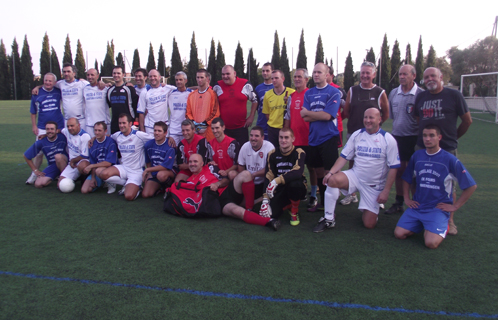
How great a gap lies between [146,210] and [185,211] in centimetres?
69

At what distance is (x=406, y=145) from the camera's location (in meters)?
4.57

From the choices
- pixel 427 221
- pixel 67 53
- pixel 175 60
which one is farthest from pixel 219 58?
pixel 427 221

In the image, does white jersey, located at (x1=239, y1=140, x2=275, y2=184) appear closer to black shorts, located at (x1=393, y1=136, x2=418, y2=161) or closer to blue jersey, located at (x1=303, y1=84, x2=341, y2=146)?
blue jersey, located at (x1=303, y1=84, x2=341, y2=146)

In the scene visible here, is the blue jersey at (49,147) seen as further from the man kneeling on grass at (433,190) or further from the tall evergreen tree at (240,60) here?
the tall evergreen tree at (240,60)

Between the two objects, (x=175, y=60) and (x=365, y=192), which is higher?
(x=175, y=60)

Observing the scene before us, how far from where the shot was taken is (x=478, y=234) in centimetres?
376

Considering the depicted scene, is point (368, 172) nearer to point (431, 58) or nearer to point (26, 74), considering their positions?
point (431, 58)

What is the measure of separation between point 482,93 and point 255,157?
26.3m

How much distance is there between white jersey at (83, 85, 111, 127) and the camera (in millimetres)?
6156

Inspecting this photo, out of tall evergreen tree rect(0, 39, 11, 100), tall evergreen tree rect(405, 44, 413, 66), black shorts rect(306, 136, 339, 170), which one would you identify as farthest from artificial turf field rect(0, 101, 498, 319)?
tall evergreen tree rect(0, 39, 11, 100)

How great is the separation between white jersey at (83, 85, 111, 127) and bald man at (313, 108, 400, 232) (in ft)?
13.9

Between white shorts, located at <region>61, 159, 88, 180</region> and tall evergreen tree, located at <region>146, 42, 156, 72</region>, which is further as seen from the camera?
tall evergreen tree, located at <region>146, 42, 156, 72</region>

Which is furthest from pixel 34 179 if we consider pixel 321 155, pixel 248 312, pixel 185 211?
pixel 248 312

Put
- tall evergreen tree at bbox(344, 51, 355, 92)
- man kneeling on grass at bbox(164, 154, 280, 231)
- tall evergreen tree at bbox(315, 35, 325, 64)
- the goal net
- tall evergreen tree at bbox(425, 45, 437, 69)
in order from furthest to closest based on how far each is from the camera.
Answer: tall evergreen tree at bbox(315, 35, 325, 64)
tall evergreen tree at bbox(344, 51, 355, 92)
tall evergreen tree at bbox(425, 45, 437, 69)
the goal net
man kneeling on grass at bbox(164, 154, 280, 231)
